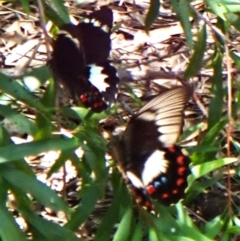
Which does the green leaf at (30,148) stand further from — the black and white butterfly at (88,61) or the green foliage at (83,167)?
the black and white butterfly at (88,61)

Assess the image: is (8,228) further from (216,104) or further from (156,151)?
(216,104)

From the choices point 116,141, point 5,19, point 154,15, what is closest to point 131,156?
point 116,141

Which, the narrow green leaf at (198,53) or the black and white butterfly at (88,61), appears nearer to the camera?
the black and white butterfly at (88,61)

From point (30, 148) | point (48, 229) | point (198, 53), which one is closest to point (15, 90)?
point (30, 148)

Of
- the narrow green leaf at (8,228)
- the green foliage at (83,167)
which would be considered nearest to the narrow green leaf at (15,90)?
the green foliage at (83,167)

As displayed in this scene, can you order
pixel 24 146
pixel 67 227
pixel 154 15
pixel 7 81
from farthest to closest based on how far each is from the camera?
pixel 154 15
pixel 67 227
pixel 7 81
pixel 24 146

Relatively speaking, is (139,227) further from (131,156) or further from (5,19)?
(5,19)
